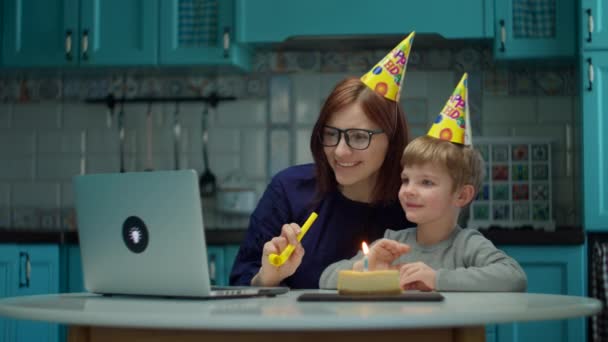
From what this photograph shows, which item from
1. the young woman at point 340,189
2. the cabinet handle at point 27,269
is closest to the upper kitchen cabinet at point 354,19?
the cabinet handle at point 27,269

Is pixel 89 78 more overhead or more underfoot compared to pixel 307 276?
more overhead

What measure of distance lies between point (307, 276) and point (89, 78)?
220 centimetres

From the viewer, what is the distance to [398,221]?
2215 mm

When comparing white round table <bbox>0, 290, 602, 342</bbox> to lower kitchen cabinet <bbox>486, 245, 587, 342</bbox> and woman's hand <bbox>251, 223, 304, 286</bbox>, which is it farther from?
lower kitchen cabinet <bbox>486, 245, 587, 342</bbox>

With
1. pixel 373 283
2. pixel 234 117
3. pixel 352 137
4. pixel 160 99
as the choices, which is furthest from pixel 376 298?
pixel 160 99

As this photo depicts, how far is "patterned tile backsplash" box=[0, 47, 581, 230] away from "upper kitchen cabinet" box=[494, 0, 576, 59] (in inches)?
10.1

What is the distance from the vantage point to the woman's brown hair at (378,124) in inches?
83.4

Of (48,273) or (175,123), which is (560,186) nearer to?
(175,123)

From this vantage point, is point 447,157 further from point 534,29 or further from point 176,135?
point 176,135

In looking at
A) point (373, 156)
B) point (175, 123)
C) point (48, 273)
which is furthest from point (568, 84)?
point (48, 273)

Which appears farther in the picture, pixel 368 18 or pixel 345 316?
pixel 368 18

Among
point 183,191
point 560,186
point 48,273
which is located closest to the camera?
point 183,191

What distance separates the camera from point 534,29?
140 inches

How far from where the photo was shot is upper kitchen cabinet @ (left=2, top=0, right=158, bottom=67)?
3.74 m
